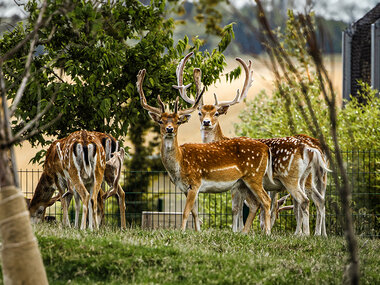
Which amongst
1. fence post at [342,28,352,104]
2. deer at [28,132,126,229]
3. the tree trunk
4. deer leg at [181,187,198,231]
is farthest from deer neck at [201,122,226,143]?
fence post at [342,28,352,104]

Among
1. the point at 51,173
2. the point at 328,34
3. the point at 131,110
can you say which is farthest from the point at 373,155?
the point at 328,34

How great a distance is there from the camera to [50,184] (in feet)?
37.1

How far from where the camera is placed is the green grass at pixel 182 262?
652 cm

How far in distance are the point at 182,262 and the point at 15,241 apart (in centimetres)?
214

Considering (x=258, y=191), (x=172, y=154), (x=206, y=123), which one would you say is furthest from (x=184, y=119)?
(x=258, y=191)

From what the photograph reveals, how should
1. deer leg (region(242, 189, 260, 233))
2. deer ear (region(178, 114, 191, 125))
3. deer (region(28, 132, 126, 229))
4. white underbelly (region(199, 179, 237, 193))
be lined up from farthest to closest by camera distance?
deer leg (region(242, 189, 260, 233)) → deer (region(28, 132, 126, 229)) → deer ear (region(178, 114, 191, 125)) → white underbelly (region(199, 179, 237, 193))

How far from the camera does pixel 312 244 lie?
29.2ft

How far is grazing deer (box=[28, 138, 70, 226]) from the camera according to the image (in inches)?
420

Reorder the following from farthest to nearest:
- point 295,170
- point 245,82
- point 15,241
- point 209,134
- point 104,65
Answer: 1. point 245,82
2. point 104,65
3. point 209,134
4. point 295,170
5. point 15,241

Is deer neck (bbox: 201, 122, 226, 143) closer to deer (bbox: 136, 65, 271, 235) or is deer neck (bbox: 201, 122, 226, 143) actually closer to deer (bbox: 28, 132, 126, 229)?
deer (bbox: 136, 65, 271, 235)

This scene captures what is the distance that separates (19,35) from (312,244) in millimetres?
8184

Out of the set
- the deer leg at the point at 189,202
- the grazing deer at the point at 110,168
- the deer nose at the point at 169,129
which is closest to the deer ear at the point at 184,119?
the deer nose at the point at 169,129

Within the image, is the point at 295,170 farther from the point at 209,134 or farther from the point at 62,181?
the point at 62,181

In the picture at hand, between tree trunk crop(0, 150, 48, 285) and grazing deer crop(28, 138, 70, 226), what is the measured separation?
4923 mm
